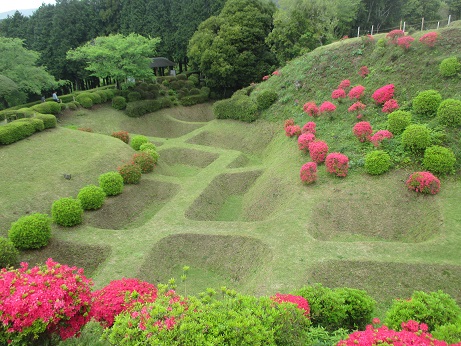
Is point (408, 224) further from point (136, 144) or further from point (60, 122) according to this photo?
point (60, 122)

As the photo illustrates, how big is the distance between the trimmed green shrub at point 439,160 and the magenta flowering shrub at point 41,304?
43.7ft

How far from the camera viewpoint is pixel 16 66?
26609mm

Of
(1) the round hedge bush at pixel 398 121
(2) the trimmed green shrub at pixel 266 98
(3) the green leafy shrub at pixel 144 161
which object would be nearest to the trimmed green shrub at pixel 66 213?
(3) the green leafy shrub at pixel 144 161

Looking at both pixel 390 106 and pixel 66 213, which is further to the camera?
pixel 390 106

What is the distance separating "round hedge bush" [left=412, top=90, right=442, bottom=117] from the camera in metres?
14.7

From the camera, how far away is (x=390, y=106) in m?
16.4

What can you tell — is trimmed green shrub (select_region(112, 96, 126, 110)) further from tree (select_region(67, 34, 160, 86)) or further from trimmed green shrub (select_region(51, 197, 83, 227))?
trimmed green shrub (select_region(51, 197, 83, 227))

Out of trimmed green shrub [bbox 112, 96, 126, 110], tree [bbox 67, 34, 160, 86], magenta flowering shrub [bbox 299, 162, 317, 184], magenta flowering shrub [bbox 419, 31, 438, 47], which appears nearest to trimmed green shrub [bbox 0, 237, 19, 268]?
magenta flowering shrub [bbox 299, 162, 317, 184]

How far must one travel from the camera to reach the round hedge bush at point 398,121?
14547mm

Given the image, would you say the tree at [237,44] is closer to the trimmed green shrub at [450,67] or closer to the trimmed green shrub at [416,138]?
the trimmed green shrub at [450,67]

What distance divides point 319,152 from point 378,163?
2.90 m

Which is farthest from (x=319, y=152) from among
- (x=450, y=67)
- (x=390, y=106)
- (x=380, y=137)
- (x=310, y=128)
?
(x=450, y=67)

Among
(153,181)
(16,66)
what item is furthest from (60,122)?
(153,181)

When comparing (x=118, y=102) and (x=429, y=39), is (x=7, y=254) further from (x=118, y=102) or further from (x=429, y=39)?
(x=429, y=39)
